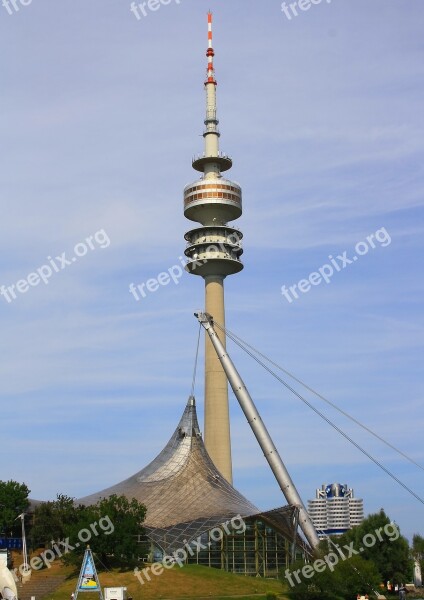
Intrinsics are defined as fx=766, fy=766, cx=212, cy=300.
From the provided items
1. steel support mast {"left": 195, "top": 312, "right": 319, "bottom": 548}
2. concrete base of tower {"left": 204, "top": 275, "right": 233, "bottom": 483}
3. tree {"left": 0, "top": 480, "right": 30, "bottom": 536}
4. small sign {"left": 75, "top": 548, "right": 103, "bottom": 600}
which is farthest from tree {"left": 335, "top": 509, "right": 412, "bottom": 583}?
concrete base of tower {"left": 204, "top": 275, "right": 233, "bottom": 483}

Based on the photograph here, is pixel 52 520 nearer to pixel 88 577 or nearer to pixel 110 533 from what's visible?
pixel 110 533

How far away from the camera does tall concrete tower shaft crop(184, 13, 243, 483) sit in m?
120

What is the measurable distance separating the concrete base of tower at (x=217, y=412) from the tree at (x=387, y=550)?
1873 inches

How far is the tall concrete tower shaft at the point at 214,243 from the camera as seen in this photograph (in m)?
120

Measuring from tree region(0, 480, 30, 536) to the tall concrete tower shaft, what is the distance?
34.6 meters

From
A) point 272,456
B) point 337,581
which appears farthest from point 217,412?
point 337,581

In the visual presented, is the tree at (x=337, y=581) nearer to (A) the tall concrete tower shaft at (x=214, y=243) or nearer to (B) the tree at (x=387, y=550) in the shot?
(B) the tree at (x=387, y=550)

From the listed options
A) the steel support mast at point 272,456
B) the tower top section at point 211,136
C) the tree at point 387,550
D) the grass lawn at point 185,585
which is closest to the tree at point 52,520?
the grass lawn at point 185,585

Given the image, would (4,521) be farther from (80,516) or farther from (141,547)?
(141,547)

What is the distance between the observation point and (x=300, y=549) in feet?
259

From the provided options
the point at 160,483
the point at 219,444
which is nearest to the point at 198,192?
the point at 219,444

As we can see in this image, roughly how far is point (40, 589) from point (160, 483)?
28.2 meters

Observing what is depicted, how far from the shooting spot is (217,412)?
120m

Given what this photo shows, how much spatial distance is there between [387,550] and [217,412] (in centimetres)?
5210
